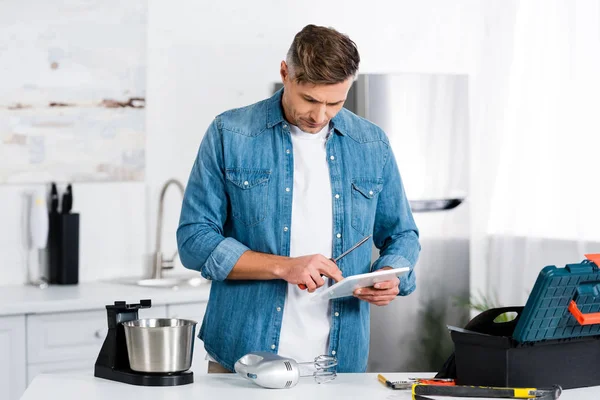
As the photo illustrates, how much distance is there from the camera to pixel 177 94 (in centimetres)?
409

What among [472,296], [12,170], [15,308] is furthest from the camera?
[472,296]

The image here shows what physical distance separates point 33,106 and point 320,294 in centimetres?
217

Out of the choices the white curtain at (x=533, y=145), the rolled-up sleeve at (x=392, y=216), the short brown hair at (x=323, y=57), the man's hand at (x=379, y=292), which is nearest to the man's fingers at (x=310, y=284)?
the man's hand at (x=379, y=292)

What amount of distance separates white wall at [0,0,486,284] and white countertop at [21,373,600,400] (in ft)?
6.19

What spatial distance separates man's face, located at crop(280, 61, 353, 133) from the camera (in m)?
2.17

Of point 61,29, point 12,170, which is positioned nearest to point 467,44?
point 61,29

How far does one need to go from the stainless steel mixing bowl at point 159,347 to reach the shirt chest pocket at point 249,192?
0.38 metres

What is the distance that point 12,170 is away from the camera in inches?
148

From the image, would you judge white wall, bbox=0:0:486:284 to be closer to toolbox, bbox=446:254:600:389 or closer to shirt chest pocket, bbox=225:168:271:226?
shirt chest pocket, bbox=225:168:271:226

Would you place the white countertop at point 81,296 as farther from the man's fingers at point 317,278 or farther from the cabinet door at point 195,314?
the man's fingers at point 317,278

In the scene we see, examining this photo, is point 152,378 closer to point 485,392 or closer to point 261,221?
point 261,221

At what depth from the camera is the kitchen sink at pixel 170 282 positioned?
12.5 feet

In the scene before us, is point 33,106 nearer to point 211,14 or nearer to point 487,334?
point 211,14

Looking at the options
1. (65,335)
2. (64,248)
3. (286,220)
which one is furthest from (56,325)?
(286,220)
